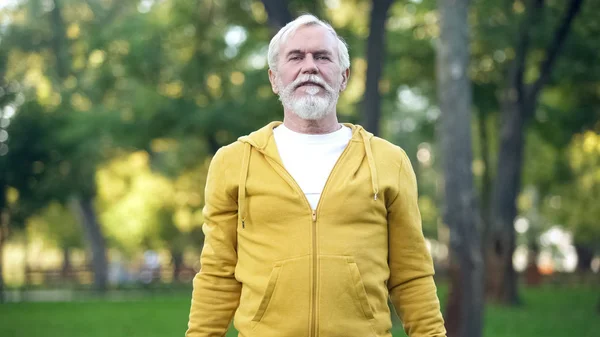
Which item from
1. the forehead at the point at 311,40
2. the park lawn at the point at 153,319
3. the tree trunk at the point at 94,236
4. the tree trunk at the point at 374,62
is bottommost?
the park lawn at the point at 153,319

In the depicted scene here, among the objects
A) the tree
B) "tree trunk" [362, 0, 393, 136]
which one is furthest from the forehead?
the tree

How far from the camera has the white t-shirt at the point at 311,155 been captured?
3.38 m

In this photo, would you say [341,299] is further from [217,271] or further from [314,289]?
[217,271]

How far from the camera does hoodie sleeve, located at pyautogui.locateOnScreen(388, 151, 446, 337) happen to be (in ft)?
11.3

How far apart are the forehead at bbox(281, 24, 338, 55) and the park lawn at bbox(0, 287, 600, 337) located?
13.5 metres

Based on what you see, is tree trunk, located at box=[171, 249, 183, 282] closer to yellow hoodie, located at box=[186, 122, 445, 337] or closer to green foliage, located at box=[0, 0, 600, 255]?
green foliage, located at box=[0, 0, 600, 255]

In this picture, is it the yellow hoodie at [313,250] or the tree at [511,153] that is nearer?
the yellow hoodie at [313,250]

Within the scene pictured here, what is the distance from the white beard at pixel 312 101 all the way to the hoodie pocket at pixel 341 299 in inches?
19.1

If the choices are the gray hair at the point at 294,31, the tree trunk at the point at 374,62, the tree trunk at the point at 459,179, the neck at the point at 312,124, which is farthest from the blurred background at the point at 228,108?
the neck at the point at 312,124

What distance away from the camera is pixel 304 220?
3.31 m

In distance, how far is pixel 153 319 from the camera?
22.8m

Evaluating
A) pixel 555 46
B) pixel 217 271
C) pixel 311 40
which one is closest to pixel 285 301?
pixel 217 271

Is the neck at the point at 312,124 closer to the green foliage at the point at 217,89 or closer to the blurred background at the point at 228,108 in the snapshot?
the blurred background at the point at 228,108

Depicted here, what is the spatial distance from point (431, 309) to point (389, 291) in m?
0.18
